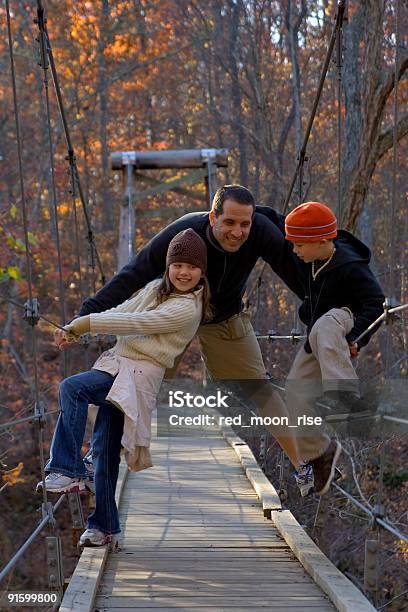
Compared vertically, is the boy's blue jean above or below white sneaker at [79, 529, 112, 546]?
above

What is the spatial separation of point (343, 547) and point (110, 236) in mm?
7572

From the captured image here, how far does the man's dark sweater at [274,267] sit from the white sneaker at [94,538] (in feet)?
2.09

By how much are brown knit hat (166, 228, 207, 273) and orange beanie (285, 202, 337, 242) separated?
0.87ft

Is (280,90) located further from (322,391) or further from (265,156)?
(322,391)

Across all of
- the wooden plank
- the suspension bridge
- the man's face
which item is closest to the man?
the man's face

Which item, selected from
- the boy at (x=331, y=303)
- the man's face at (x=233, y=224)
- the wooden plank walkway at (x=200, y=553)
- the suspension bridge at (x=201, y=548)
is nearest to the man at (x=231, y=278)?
the man's face at (x=233, y=224)

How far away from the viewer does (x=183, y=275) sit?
280cm

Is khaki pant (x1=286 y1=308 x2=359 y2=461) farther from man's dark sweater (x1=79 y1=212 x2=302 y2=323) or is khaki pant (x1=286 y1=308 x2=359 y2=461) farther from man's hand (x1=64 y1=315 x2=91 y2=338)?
man's hand (x1=64 y1=315 x2=91 y2=338)

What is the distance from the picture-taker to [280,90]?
9.98 m

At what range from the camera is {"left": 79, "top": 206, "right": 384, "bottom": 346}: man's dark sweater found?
9.26 feet

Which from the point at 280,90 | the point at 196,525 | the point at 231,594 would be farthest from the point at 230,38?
the point at 231,594

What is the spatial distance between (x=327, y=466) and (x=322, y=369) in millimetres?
317

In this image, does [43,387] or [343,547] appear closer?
[343,547]

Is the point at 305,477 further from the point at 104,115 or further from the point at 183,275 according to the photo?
the point at 104,115
